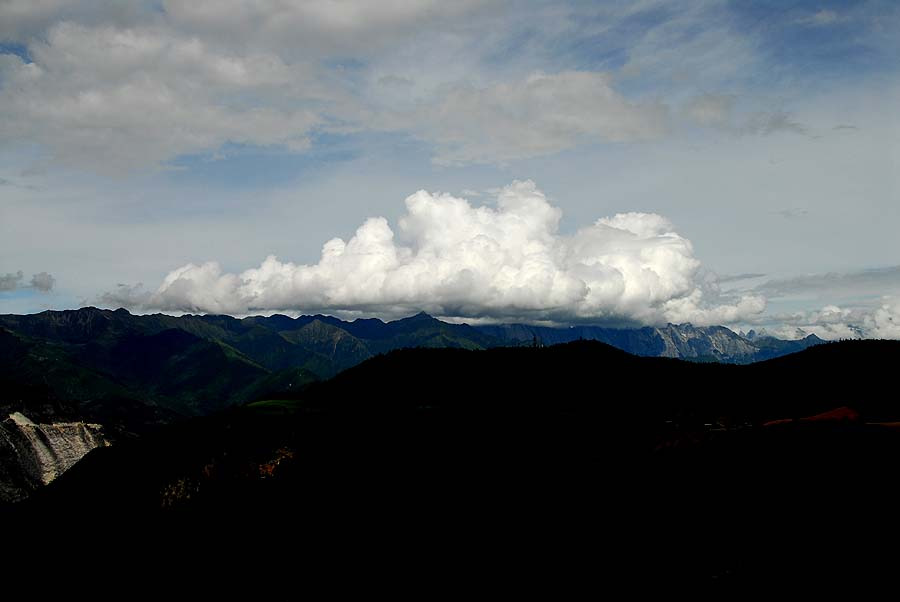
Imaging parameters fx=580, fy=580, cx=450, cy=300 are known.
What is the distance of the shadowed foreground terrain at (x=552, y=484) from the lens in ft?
122

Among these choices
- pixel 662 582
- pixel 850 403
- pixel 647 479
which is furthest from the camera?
pixel 850 403

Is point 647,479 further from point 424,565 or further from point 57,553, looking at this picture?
point 57,553

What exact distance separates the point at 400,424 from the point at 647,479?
264ft

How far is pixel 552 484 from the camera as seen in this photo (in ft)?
221

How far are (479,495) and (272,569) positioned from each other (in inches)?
1276

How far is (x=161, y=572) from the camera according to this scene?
313 feet

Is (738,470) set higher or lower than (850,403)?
higher

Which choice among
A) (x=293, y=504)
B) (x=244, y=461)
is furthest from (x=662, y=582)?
(x=244, y=461)

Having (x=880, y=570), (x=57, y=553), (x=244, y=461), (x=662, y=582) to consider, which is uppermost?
(x=880, y=570)

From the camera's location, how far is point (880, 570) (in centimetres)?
3011

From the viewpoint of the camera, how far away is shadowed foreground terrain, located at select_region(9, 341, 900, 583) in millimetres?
37250

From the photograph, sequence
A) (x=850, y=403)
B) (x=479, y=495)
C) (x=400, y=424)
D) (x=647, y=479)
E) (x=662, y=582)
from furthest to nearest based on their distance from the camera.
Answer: (x=850, y=403) < (x=400, y=424) < (x=479, y=495) < (x=647, y=479) < (x=662, y=582)

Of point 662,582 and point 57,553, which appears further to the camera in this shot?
point 57,553

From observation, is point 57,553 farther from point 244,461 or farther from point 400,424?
point 400,424
